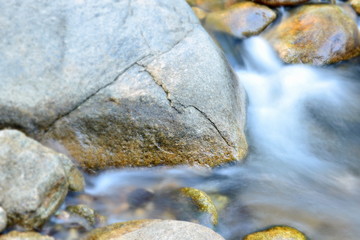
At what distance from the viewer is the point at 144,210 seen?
3.53m

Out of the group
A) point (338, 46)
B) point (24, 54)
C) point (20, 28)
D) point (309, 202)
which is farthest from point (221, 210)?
point (338, 46)

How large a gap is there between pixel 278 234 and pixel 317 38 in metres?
3.96

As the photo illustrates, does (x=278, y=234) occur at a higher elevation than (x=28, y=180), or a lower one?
lower

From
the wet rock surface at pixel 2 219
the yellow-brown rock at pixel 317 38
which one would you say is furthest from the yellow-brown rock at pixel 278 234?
the yellow-brown rock at pixel 317 38

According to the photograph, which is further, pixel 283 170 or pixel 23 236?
pixel 283 170

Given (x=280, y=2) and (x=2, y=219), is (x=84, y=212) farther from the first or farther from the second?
(x=280, y=2)

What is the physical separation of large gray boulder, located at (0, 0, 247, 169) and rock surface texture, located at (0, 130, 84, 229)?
649 mm

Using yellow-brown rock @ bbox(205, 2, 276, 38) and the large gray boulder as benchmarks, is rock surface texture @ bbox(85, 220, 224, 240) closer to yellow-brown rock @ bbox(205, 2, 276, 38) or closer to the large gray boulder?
the large gray boulder

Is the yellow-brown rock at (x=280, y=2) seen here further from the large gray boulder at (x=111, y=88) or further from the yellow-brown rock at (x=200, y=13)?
the large gray boulder at (x=111, y=88)

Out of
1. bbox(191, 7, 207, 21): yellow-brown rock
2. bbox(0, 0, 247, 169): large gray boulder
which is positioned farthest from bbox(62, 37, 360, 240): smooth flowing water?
bbox(191, 7, 207, 21): yellow-brown rock

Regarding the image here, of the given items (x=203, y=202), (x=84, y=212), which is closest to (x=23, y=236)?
(x=84, y=212)

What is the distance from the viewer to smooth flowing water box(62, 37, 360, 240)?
3637mm

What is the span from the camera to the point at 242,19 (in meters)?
6.67

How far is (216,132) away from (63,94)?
66.8 inches
